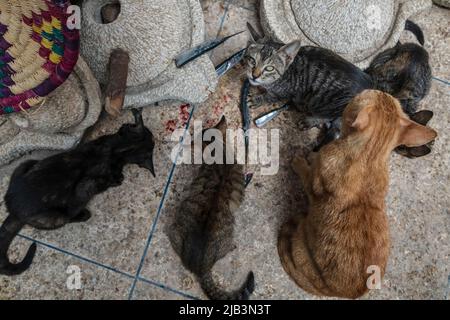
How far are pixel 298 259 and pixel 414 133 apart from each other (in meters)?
0.81

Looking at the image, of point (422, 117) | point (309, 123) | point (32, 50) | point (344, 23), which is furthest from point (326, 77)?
point (32, 50)

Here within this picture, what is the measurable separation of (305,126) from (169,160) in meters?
0.84

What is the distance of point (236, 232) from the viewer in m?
2.30

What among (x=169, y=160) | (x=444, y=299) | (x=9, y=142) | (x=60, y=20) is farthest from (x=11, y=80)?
(x=444, y=299)

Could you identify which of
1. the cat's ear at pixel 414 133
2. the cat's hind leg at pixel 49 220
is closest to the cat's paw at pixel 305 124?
the cat's ear at pixel 414 133

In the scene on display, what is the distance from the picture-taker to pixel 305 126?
2416 millimetres

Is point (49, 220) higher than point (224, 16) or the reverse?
the reverse

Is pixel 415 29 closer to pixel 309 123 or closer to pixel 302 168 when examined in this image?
pixel 309 123

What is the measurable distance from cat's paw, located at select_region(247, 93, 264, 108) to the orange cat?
2.05ft

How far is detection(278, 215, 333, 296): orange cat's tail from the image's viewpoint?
1.92 metres

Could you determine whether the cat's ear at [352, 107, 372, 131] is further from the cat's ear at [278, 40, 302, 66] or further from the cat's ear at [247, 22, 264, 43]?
the cat's ear at [247, 22, 264, 43]

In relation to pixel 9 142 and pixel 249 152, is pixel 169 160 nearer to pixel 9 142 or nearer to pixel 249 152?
pixel 249 152

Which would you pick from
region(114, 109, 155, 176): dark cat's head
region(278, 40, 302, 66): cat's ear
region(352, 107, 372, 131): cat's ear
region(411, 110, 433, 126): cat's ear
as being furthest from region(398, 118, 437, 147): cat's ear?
region(114, 109, 155, 176): dark cat's head

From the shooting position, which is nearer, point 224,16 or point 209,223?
point 209,223
